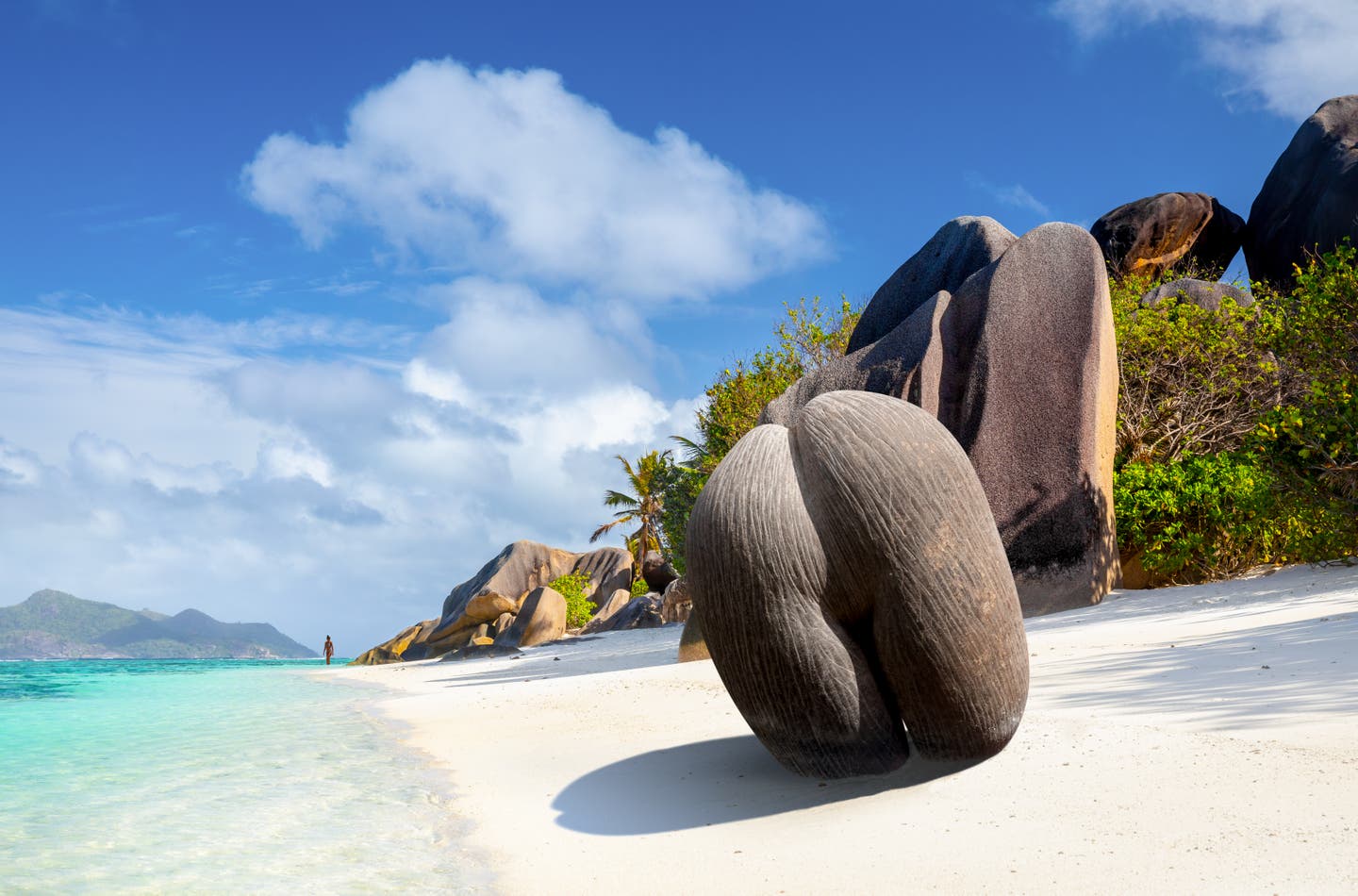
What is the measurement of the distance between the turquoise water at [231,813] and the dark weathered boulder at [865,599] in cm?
189

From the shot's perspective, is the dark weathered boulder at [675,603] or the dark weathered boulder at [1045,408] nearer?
the dark weathered boulder at [1045,408]

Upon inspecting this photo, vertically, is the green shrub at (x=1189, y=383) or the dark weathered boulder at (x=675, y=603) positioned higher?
the green shrub at (x=1189, y=383)

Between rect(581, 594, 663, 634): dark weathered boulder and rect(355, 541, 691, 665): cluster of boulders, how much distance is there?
3 centimetres

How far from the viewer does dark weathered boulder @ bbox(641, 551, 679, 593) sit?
3628 cm

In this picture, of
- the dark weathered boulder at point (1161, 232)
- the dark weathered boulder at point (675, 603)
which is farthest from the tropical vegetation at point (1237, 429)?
the dark weathered boulder at point (1161, 232)

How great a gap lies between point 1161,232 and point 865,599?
33.2 m

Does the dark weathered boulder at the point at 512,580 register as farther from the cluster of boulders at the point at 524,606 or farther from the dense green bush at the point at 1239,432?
the dense green bush at the point at 1239,432

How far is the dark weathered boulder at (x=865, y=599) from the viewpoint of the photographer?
5043 millimetres

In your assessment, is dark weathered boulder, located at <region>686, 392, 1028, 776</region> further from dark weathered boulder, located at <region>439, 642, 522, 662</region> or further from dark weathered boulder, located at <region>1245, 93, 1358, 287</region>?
dark weathered boulder, located at <region>1245, 93, 1358, 287</region>

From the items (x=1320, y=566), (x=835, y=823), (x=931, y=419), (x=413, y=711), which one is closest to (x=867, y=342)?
(x=1320, y=566)

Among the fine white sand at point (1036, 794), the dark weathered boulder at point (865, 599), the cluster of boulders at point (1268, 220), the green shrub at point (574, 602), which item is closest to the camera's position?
the fine white sand at point (1036, 794)

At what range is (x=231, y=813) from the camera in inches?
271

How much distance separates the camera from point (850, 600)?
16.9 ft

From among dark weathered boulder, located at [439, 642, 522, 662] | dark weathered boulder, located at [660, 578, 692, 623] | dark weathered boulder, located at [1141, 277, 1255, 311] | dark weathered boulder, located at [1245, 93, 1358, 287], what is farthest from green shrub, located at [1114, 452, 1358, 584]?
dark weathered boulder, located at [1245, 93, 1358, 287]
